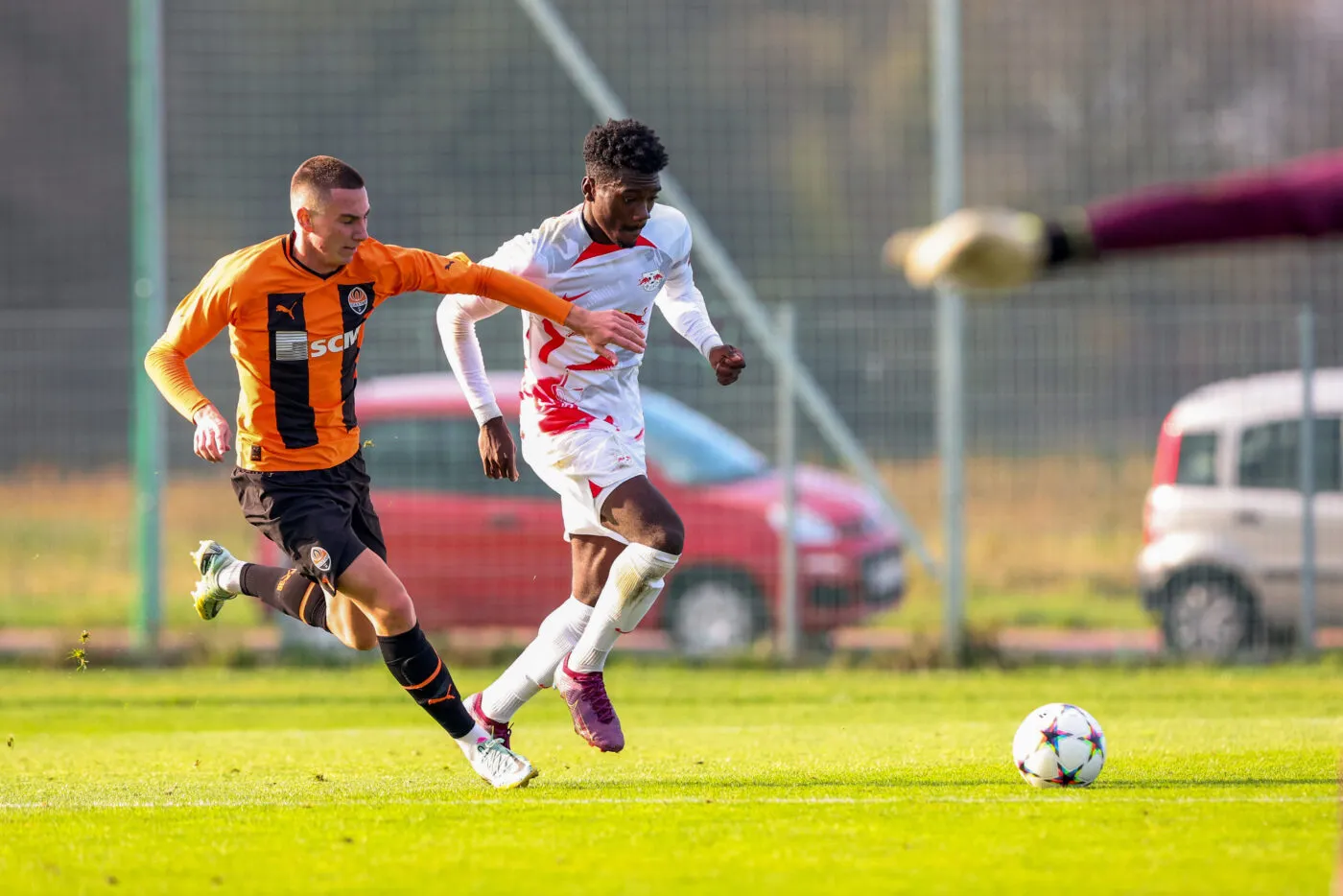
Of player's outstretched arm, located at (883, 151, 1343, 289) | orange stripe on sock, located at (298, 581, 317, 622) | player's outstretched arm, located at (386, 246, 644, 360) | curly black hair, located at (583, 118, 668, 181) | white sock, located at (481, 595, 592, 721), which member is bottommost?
white sock, located at (481, 595, 592, 721)

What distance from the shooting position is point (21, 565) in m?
13.9

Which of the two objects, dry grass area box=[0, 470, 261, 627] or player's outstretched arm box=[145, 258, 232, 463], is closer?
player's outstretched arm box=[145, 258, 232, 463]

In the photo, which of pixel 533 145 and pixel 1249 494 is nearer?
pixel 1249 494

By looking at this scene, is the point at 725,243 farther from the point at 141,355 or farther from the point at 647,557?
the point at 647,557

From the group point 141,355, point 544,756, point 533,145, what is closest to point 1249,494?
point 533,145

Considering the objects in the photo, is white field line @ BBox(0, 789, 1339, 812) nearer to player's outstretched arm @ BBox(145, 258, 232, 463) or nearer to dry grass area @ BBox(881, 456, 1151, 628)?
player's outstretched arm @ BBox(145, 258, 232, 463)

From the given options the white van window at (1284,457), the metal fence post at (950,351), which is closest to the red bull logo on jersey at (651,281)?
the metal fence post at (950,351)

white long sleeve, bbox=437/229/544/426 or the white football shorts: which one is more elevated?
white long sleeve, bbox=437/229/544/426

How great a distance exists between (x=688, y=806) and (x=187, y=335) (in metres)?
2.48

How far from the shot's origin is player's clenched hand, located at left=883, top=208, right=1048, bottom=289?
3.56 meters

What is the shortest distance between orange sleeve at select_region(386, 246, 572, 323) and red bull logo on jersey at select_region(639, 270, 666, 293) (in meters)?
0.63

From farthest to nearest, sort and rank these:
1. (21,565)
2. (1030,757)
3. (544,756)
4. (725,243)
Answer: (725,243) → (21,565) → (544,756) → (1030,757)

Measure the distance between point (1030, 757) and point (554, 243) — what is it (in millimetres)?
2630

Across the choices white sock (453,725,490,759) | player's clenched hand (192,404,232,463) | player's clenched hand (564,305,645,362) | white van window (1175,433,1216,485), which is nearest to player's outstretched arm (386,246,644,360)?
player's clenched hand (564,305,645,362)
